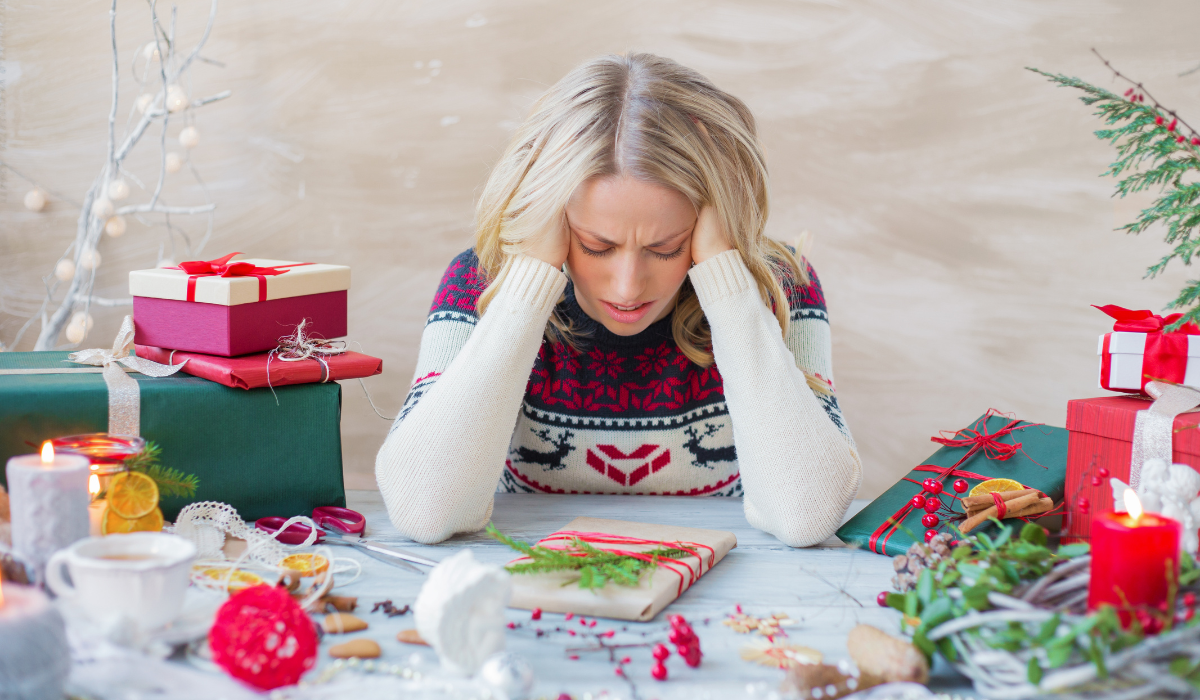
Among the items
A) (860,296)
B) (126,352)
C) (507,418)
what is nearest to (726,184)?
(507,418)

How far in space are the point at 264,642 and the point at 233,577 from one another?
24cm

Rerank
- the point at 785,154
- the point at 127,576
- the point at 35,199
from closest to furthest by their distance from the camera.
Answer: the point at 127,576, the point at 35,199, the point at 785,154

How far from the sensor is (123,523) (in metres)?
0.82

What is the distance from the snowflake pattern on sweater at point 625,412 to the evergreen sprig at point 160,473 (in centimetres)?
50

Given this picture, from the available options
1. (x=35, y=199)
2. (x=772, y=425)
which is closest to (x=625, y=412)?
(x=772, y=425)

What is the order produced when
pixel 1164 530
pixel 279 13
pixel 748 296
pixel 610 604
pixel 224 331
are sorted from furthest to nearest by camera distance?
pixel 279 13 → pixel 748 296 → pixel 224 331 → pixel 610 604 → pixel 1164 530

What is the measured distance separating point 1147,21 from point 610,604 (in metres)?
2.24

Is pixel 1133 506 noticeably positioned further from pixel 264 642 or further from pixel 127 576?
pixel 127 576

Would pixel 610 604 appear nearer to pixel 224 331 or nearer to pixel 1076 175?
pixel 224 331

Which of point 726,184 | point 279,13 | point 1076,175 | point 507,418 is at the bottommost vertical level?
point 507,418

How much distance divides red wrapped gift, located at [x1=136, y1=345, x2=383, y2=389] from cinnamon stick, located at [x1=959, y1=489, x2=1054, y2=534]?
770 millimetres

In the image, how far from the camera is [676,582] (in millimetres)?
860

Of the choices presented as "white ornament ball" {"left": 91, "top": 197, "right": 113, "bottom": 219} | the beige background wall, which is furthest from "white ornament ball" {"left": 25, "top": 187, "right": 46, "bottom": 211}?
"white ornament ball" {"left": 91, "top": 197, "right": 113, "bottom": 219}

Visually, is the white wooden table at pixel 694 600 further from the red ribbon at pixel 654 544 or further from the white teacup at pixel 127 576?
the white teacup at pixel 127 576
